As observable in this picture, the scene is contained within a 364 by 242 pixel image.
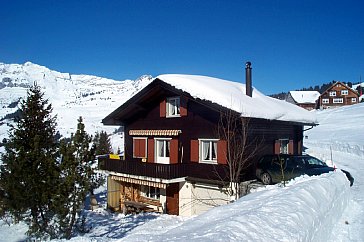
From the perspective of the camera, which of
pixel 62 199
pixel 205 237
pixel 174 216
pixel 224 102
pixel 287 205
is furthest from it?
pixel 174 216

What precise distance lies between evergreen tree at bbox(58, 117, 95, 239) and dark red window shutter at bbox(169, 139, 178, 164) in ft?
22.1

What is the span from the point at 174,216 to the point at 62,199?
758 centimetres

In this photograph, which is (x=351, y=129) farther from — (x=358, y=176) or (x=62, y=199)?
(x=62, y=199)

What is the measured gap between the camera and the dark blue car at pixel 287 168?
1337 centimetres

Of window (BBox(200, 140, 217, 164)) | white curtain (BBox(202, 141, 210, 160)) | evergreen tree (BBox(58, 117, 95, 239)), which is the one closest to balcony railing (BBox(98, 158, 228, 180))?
window (BBox(200, 140, 217, 164))

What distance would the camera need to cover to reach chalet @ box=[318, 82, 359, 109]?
77.4 metres

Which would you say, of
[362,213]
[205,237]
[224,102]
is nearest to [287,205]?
[205,237]

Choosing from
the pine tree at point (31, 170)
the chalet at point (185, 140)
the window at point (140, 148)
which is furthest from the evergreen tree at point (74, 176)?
the window at point (140, 148)

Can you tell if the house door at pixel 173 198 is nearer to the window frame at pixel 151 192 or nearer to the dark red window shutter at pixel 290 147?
the window frame at pixel 151 192

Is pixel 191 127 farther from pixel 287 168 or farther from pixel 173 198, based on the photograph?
pixel 287 168

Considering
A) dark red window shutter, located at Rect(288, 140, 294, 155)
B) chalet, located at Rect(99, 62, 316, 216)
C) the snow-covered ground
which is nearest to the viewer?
the snow-covered ground

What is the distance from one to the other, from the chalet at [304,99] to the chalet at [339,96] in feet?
30.2

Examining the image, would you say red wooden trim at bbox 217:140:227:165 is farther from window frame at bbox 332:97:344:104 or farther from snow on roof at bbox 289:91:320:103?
snow on roof at bbox 289:91:320:103

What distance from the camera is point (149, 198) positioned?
19.9 meters
